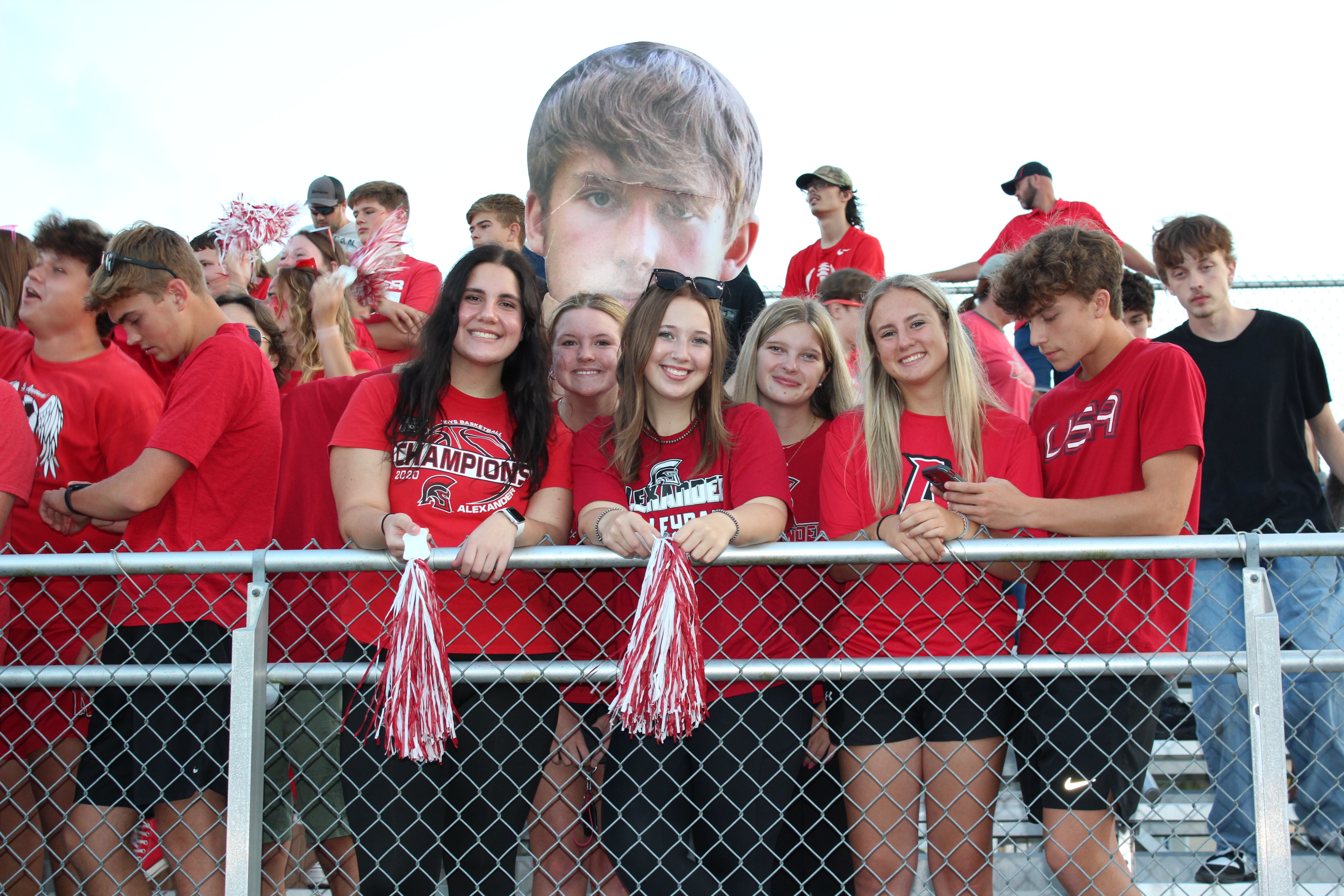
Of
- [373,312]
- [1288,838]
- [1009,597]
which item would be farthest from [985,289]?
[1288,838]

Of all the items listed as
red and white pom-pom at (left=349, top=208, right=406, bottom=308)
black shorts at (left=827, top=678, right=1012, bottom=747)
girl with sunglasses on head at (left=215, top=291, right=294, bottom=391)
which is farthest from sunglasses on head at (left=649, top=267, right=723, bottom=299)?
girl with sunglasses on head at (left=215, top=291, right=294, bottom=391)

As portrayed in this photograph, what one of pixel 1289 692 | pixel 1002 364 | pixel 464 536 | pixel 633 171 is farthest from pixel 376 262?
pixel 1289 692

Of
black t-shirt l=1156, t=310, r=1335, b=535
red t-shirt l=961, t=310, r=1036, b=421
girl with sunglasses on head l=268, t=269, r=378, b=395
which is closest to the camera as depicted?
black t-shirt l=1156, t=310, r=1335, b=535

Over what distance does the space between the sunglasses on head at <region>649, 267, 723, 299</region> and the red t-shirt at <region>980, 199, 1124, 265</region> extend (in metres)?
3.06

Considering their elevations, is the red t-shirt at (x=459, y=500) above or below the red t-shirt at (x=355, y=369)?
below

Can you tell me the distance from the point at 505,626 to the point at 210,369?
1.07 metres

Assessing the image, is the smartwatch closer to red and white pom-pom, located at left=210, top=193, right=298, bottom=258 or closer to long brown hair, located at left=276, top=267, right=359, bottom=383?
long brown hair, located at left=276, top=267, right=359, bottom=383

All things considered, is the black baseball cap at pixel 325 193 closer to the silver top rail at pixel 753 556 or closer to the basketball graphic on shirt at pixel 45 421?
the basketball graphic on shirt at pixel 45 421

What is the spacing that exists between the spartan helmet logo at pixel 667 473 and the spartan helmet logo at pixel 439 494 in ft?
1.64

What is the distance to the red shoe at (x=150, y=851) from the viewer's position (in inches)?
137

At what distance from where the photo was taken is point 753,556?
221 centimetres

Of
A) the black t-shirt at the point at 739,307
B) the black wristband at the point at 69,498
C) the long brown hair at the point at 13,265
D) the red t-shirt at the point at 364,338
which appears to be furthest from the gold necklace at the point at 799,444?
the long brown hair at the point at 13,265

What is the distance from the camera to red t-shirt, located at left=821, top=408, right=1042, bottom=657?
8.03 ft

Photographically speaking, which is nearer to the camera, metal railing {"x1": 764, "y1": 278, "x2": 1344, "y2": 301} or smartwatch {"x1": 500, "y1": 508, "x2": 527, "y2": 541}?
smartwatch {"x1": 500, "y1": 508, "x2": 527, "y2": 541}
